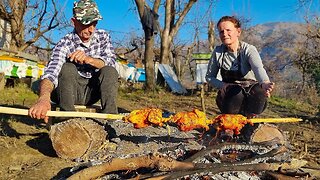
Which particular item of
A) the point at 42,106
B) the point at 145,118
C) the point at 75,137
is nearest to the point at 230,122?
the point at 145,118

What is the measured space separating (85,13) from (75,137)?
1.13m

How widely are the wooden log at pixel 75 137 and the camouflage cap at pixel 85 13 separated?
948 millimetres

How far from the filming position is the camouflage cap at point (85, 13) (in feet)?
11.3

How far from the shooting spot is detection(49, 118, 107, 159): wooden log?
10.1ft

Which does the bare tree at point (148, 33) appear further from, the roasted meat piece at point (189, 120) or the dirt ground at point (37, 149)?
the roasted meat piece at point (189, 120)

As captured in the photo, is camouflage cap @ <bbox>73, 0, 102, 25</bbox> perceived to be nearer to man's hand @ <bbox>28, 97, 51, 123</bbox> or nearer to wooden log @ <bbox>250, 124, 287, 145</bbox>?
man's hand @ <bbox>28, 97, 51, 123</bbox>

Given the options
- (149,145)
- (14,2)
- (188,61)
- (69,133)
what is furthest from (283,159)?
(188,61)

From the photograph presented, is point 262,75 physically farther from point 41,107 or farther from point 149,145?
point 41,107

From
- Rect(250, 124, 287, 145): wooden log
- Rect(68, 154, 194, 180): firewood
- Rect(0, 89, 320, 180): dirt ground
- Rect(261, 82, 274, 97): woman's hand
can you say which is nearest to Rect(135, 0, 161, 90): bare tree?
Rect(0, 89, 320, 180): dirt ground

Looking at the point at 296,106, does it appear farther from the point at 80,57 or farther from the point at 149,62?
the point at 80,57

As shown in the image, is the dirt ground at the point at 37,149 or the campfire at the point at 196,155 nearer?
the campfire at the point at 196,155

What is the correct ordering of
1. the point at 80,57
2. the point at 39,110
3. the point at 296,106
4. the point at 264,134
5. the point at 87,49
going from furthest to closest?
the point at 296,106 → the point at 87,49 → the point at 80,57 → the point at 264,134 → the point at 39,110

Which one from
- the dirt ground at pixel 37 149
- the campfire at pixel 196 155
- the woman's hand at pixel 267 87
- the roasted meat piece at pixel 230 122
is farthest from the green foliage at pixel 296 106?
the roasted meat piece at pixel 230 122

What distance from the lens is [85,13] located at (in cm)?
346
